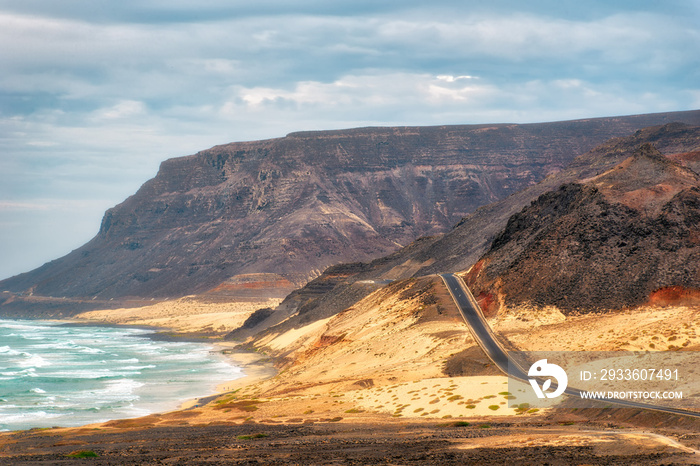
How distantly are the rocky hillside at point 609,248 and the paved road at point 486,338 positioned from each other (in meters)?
1.50

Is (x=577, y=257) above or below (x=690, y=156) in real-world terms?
below

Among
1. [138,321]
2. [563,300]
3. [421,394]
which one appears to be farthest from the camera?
[138,321]

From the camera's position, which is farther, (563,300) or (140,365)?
(140,365)

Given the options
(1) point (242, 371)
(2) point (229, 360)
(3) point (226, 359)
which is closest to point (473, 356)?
(1) point (242, 371)

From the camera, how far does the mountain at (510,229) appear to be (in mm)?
68062

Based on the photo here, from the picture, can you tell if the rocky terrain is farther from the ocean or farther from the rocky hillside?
the ocean

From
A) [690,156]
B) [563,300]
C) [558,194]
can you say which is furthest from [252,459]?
[690,156]

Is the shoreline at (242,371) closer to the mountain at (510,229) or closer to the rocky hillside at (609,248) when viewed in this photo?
the mountain at (510,229)

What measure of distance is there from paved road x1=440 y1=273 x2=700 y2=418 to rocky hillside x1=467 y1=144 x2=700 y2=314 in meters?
1.50

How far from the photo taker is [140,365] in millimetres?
95875

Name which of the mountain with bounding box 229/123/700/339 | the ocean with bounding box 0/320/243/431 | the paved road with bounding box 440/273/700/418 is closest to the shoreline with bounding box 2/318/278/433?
the ocean with bounding box 0/320/243/431

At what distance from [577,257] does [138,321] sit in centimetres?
14979

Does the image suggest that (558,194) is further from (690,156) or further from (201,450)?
(201,450)

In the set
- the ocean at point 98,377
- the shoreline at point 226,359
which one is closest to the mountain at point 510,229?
the shoreline at point 226,359
